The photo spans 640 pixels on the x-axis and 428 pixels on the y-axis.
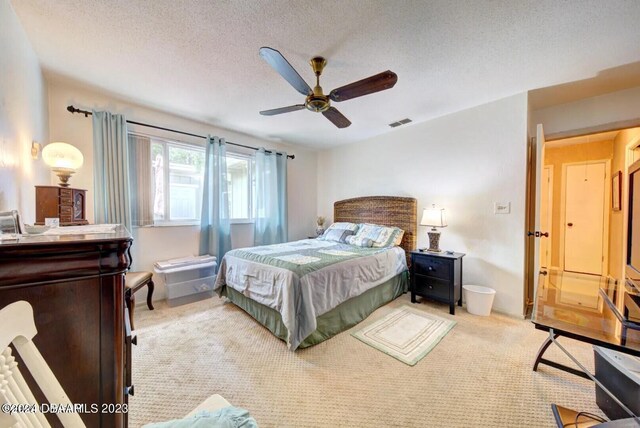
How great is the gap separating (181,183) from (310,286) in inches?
104

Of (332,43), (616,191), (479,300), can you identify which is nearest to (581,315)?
(479,300)

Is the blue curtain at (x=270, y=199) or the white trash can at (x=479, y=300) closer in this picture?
the white trash can at (x=479, y=300)

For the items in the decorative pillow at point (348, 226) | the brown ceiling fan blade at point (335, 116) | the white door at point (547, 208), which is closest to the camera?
the brown ceiling fan blade at point (335, 116)

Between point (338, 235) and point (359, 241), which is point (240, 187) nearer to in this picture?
point (338, 235)

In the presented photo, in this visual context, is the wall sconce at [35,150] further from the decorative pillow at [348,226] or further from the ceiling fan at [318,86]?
the decorative pillow at [348,226]

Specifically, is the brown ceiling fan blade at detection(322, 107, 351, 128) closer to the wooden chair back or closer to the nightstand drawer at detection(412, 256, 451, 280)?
the nightstand drawer at detection(412, 256, 451, 280)

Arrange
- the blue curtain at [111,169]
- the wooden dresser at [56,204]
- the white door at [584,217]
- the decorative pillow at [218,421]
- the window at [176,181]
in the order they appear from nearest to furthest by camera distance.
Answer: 1. the decorative pillow at [218,421]
2. the wooden dresser at [56,204]
3. the blue curtain at [111,169]
4. the window at [176,181]
5. the white door at [584,217]

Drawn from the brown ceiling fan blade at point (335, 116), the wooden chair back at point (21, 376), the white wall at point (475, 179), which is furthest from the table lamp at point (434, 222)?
the wooden chair back at point (21, 376)

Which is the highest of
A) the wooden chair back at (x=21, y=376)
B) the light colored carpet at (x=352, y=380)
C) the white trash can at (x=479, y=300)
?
the wooden chair back at (x=21, y=376)

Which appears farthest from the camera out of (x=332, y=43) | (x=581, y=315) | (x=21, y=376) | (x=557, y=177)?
(x=557, y=177)

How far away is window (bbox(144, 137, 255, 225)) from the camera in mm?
3246

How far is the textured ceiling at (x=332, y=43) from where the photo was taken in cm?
154

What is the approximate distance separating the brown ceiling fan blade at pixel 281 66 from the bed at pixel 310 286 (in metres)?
1.53

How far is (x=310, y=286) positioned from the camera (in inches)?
83.1
